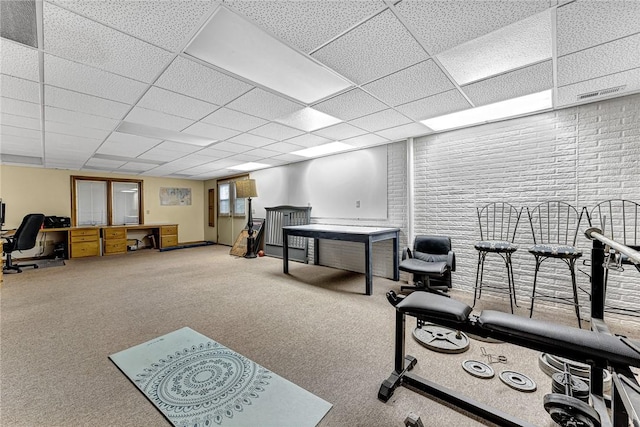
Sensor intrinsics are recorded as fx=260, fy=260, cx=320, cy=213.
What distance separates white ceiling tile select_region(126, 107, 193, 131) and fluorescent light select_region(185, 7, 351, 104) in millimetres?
1517

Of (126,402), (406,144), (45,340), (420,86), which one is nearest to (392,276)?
(406,144)

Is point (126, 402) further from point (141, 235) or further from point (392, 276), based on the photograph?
point (141, 235)

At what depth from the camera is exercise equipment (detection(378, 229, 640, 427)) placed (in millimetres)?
1198

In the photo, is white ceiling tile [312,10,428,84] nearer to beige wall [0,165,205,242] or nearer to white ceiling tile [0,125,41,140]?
white ceiling tile [0,125,41,140]

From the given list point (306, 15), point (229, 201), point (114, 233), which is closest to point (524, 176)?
point (306, 15)

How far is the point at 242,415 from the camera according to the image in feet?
5.16

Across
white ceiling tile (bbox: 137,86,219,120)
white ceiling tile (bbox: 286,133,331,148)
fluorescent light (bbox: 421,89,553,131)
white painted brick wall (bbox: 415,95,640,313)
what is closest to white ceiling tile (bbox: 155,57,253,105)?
white ceiling tile (bbox: 137,86,219,120)

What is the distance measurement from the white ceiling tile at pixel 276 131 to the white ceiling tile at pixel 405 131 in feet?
4.46

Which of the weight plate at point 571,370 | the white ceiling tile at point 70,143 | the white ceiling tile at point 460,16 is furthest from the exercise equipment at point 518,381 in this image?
the white ceiling tile at point 70,143

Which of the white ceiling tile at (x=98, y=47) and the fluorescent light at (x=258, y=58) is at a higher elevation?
the fluorescent light at (x=258, y=58)

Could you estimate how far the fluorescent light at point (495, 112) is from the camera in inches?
115

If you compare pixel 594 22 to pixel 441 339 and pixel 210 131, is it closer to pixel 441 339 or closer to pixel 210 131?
pixel 441 339

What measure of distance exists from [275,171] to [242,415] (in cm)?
603

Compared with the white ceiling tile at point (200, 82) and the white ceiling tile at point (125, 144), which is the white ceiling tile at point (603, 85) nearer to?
the white ceiling tile at point (200, 82)
